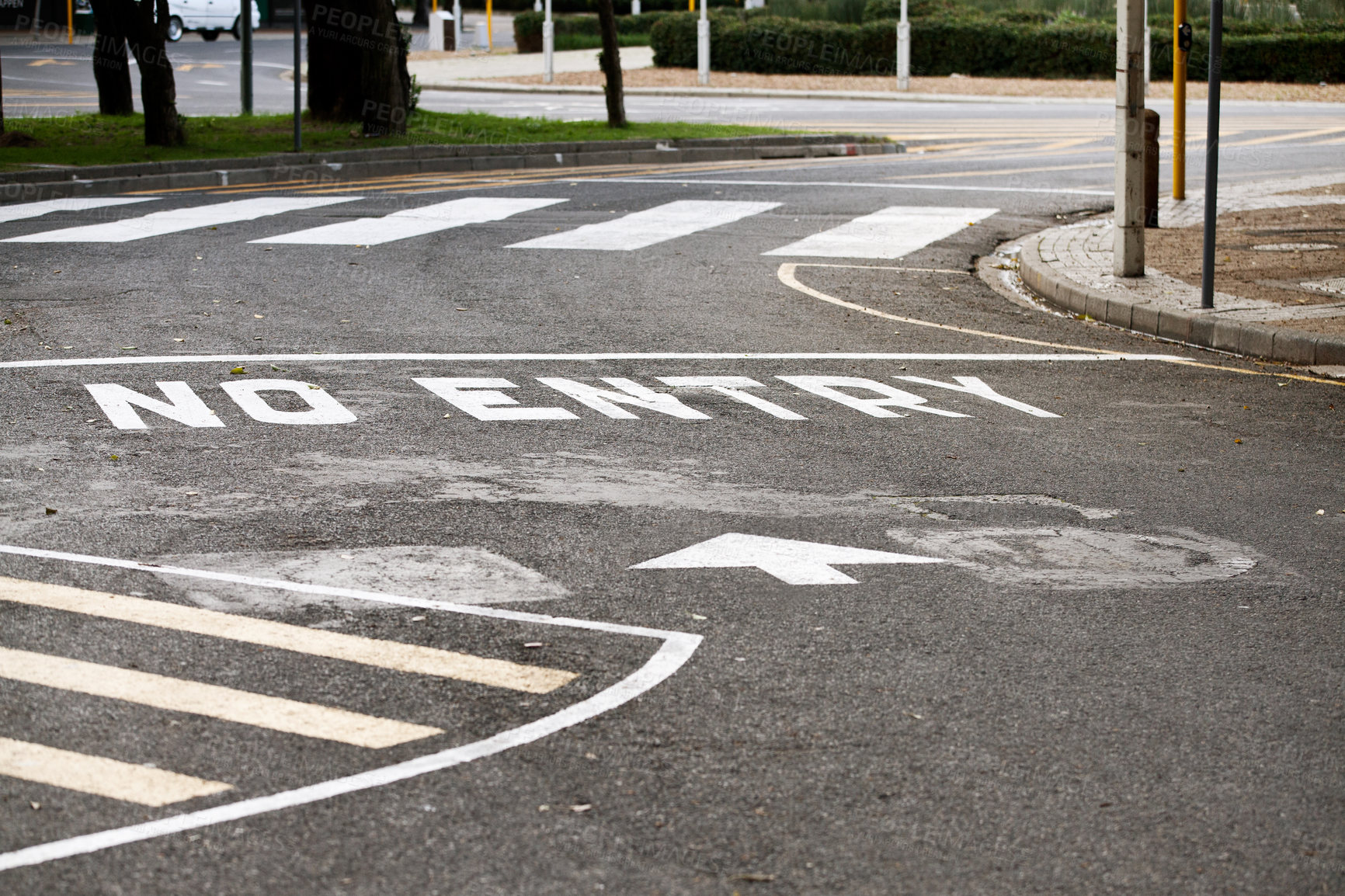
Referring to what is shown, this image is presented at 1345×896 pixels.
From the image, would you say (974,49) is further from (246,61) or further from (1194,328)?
(1194,328)

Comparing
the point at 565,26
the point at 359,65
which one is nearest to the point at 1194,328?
the point at 359,65

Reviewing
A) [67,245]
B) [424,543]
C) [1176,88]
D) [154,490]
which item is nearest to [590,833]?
[424,543]

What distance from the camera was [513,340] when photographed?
10398mm

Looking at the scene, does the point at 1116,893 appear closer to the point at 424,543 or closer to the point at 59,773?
the point at 59,773

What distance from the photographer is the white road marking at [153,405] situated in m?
7.99

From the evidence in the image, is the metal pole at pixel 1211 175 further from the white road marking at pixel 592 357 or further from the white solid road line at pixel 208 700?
the white solid road line at pixel 208 700

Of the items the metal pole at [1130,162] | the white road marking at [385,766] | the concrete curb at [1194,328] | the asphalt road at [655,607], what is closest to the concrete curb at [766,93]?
the metal pole at [1130,162]

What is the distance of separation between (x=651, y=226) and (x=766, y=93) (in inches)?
860

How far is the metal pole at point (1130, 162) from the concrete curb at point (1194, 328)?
531 millimetres

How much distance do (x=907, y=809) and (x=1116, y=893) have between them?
56 cm

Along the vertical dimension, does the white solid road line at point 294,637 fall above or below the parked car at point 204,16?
below

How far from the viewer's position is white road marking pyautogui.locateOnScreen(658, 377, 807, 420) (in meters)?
8.59

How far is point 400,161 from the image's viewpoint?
21.0m

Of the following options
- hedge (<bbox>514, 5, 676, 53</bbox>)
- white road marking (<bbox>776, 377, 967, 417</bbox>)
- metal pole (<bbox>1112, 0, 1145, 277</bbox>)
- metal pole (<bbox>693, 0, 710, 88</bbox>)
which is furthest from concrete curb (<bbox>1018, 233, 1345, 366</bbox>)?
hedge (<bbox>514, 5, 676, 53</bbox>)
